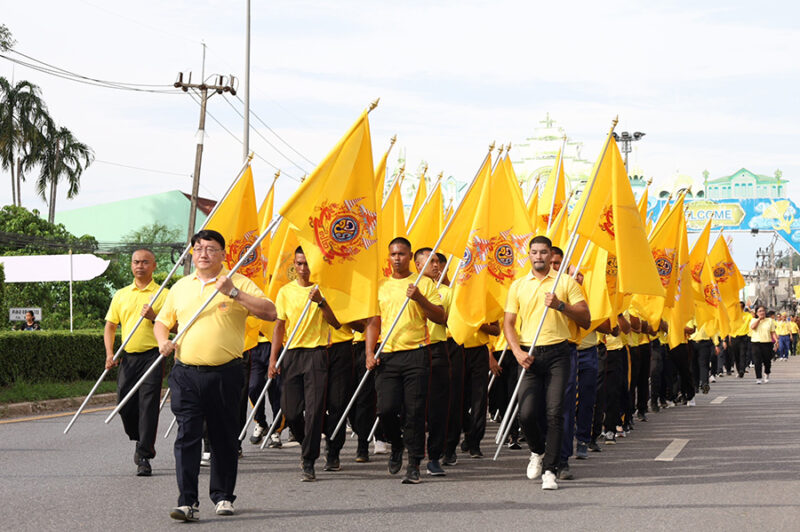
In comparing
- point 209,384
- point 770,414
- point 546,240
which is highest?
point 546,240

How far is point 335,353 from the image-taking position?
31.3 feet

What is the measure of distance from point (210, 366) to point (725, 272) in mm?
16313

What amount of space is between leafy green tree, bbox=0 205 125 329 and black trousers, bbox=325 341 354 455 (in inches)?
1338

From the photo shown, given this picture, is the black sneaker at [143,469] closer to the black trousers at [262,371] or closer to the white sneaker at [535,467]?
the black trousers at [262,371]

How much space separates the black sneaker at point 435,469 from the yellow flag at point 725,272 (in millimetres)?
13333

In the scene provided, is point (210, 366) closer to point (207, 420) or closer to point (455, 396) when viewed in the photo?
point (207, 420)

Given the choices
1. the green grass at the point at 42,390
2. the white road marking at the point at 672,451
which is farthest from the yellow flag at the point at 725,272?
the green grass at the point at 42,390

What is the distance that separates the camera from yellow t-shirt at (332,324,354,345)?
31.4 feet

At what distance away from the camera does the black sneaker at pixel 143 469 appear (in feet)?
30.7

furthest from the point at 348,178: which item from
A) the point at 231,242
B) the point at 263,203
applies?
the point at 263,203

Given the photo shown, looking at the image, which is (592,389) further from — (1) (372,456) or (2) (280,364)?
(2) (280,364)

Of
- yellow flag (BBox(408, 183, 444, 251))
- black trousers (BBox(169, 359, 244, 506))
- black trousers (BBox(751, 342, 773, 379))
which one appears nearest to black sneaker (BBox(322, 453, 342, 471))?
black trousers (BBox(169, 359, 244, 506))

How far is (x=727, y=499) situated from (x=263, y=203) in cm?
772

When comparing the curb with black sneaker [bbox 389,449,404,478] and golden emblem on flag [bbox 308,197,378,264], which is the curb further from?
golden emblem on flag [bbox 308,197,378,264]
